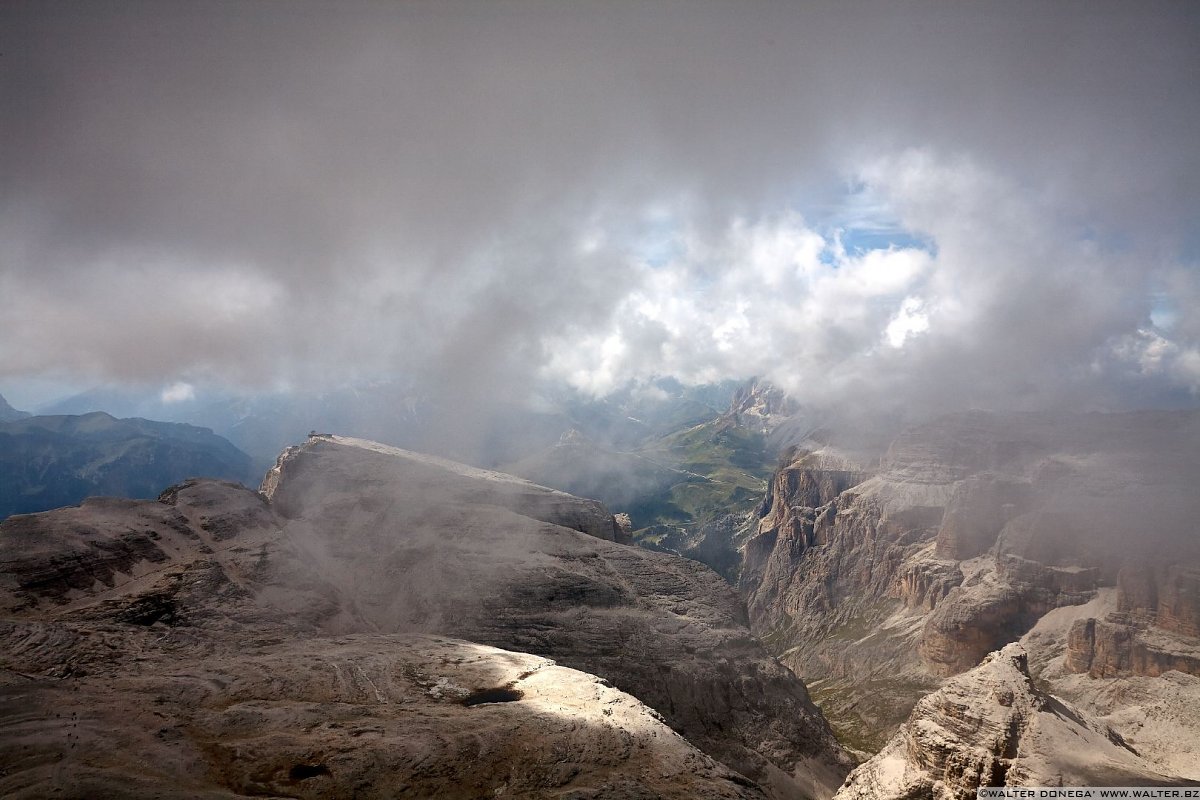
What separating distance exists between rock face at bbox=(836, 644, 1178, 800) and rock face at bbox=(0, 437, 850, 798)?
49.1 feet

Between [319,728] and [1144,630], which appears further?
[1144,630]

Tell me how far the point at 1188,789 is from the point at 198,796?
206ft

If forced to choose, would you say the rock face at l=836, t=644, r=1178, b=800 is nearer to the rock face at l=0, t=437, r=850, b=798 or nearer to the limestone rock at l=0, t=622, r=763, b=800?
the limestone rock at l=0, t=622, r=763, b=800

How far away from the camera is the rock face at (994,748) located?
4250cm

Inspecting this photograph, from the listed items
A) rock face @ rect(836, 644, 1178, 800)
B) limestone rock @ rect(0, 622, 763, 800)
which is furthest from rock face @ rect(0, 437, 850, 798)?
rock face @ rect(836, 644, 1178, 800)

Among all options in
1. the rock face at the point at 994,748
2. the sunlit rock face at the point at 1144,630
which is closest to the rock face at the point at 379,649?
the rock face at the point at 994,748

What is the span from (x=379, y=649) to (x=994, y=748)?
2391 inches

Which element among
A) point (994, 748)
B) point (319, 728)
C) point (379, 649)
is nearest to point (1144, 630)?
point (994, 748)

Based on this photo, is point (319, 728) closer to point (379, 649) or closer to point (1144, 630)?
point (379, 649)

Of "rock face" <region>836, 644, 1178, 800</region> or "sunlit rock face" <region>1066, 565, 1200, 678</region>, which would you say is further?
"sunlit rock face" <region>1066, 565, 1200, 678</region>

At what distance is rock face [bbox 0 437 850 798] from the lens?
128 ft

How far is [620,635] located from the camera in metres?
86.4

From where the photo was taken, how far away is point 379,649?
6469 cm

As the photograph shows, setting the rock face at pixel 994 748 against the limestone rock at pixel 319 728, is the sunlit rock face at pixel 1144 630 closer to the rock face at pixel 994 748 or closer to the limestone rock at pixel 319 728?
the rock face at pixel 994 748
